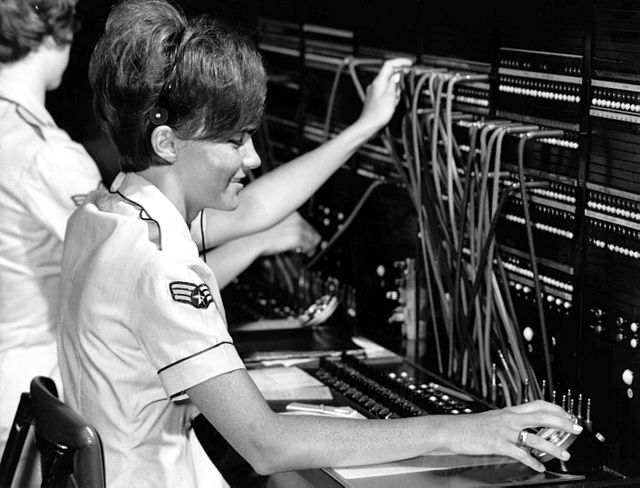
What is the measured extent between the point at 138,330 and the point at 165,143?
0.31 metres

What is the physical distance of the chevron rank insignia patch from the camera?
1646 millimetres

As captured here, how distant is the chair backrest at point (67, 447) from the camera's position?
1606mm

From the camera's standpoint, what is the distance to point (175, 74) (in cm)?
173

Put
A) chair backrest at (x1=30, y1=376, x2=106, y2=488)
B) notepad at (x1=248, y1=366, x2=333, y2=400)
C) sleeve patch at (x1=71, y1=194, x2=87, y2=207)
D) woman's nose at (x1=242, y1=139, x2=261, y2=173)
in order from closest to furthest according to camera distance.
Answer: chair backrest at (x1=30, y1=376, x2=106, y2=488), woman's nose at (x1=242, y1=139, x2=261, y2=173), notepad at (x1=248, y1=366, x2=333, y2=400), sleeve patch at (x1=71, y1=194, x2=87, y2=207)

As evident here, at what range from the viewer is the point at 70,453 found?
164 cm

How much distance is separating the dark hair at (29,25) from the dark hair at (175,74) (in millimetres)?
832

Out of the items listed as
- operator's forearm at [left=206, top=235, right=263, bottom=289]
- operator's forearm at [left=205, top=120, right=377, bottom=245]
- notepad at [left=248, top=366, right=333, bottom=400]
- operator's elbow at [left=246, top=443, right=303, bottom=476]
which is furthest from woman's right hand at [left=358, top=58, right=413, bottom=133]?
operator's elbow at [left=246, top=443, right=303, bottom=476]

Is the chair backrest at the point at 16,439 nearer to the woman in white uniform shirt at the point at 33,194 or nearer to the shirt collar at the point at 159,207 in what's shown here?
the shirt collar at the point at 159,207

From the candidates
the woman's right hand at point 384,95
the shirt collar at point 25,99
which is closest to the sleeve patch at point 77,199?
the shirt collar at point 25,99

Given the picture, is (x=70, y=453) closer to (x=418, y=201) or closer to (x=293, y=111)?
(x=418, y=201)

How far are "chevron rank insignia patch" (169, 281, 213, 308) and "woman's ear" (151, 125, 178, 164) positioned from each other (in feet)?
0.82

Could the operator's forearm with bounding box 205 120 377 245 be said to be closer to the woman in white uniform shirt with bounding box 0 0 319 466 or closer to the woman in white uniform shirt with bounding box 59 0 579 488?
the woman in white uniform shirt with bounding box 0 0 319 466

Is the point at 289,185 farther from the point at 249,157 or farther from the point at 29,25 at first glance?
the point at 29,25

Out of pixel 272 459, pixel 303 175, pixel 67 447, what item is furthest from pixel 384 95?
pixel 67 447
